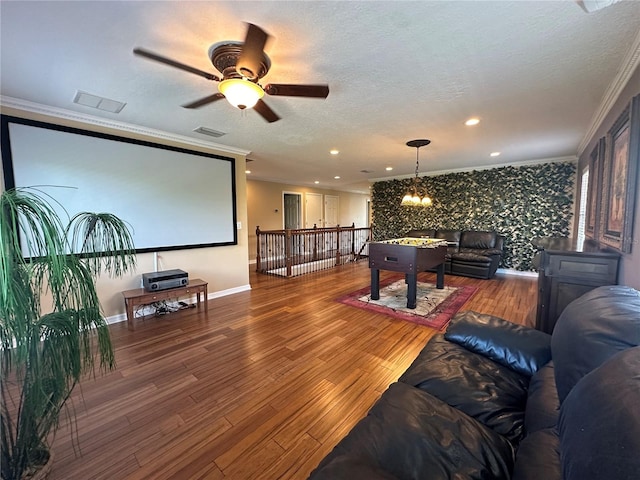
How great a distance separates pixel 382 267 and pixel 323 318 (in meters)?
1.23

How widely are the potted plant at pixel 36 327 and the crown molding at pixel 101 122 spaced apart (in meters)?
2.65

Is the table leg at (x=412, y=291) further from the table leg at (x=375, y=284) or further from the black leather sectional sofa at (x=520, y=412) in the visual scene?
the black leather sectional sofa at (x=520, y=412)

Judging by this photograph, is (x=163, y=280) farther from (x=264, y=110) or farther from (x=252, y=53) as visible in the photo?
(x=252, y=53)

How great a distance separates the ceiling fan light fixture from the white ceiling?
0.27m

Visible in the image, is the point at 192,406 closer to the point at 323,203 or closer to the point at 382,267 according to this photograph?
the point at 382,267

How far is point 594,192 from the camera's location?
3.21 metres

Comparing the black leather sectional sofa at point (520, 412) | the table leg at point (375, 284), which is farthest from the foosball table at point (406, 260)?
the black leather sectional sofa at point (520, 412)

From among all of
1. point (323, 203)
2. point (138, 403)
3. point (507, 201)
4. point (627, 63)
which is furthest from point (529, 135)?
point (323, 203)

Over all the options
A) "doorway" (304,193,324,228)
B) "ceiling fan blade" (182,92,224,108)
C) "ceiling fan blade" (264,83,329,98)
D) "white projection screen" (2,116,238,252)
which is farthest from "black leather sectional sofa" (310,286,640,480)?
"doorway" (304,193,324,228)

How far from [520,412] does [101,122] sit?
15.4 feet

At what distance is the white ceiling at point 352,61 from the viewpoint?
1.51m

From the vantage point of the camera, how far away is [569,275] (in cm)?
243

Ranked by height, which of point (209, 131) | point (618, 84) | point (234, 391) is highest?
point (209, 131)

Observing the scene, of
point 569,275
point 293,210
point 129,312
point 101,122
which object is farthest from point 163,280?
point 293,210
